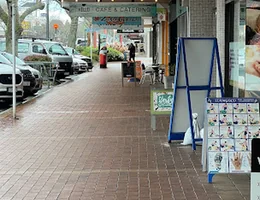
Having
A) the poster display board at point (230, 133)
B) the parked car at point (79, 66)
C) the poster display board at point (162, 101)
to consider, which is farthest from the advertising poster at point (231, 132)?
the parked car at point (79, 66)

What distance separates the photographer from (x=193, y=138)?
8148 millimetres

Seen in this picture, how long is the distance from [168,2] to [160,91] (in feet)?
40.3

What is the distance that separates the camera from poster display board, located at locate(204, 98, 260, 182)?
6.24 metres

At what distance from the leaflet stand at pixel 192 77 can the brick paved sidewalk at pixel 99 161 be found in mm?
561

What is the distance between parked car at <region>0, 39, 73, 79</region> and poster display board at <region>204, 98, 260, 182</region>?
1761cm

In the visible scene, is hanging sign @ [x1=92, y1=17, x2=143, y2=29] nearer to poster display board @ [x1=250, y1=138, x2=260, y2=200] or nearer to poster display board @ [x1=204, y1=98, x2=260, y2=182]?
poster display board @ [x1=204, y1=98, x2=260, y2=182]

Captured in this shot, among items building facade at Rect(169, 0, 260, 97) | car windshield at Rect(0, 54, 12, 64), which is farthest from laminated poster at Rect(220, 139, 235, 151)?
car windshield at Rect(0, 54, 12, 64)

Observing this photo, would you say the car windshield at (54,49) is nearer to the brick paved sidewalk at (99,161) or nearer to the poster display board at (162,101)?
the brick paved sidewalk at (99,161)

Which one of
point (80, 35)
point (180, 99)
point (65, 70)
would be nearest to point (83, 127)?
point (180, 99)

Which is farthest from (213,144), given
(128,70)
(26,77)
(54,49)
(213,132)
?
(54,49)

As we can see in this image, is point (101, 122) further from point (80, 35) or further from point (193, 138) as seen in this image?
point (80, 35)

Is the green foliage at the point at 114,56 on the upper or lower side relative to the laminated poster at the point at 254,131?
upper

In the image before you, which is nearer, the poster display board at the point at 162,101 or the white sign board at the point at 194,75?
the white sign board at the point at 194,75

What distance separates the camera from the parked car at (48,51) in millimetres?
24355
